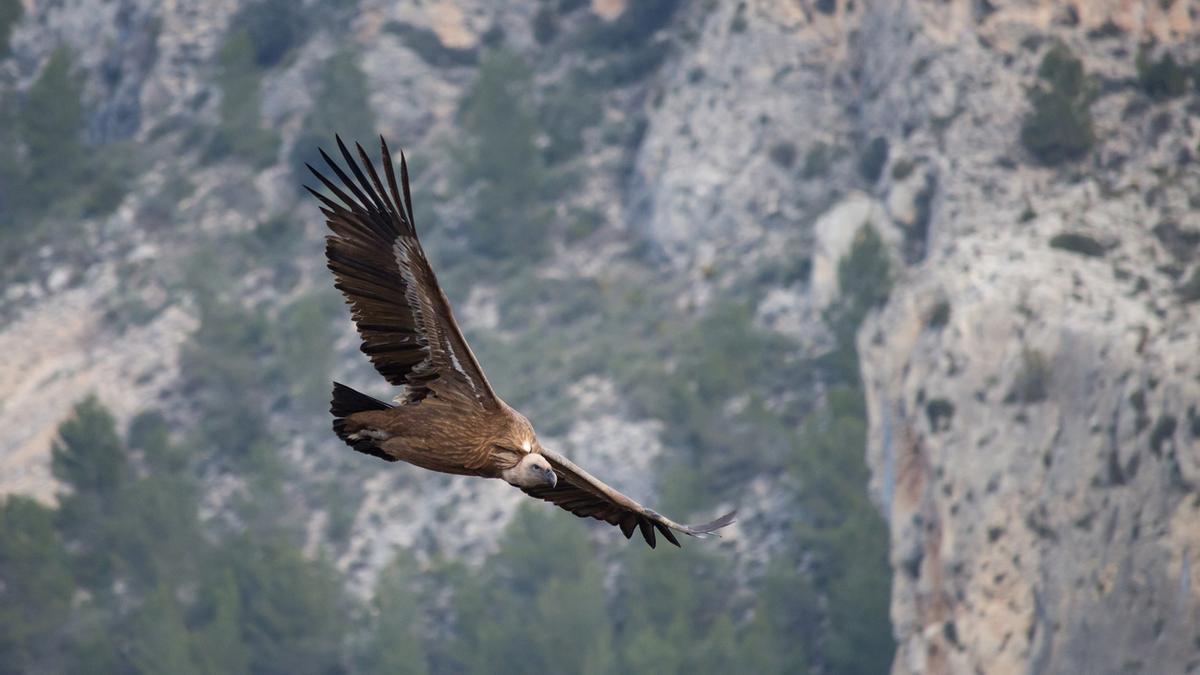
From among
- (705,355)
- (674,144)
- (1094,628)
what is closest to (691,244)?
(674,144)

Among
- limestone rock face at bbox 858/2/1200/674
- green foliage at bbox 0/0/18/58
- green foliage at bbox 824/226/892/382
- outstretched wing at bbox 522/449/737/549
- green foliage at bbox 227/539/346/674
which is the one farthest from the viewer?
green foliage at bbox 0/0/18/58

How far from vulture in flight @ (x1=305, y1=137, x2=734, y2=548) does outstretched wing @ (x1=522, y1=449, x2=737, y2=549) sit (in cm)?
64

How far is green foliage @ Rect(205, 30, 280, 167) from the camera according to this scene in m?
65.4

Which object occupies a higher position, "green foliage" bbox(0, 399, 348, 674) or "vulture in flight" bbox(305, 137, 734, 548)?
"green foliage" bbox(0, 399, 348, 674)

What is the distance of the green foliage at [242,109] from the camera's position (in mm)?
65375

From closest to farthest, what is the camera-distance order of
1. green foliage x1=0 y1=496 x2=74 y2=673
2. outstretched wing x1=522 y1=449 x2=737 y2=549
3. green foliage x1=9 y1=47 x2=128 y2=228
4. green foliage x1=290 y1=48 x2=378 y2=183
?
outstretched wing x1=522 y1=449 x2=737 y2=549
green foliage x1=0 y1=496 x2=74 y2=673
green foliage x1=9 y1=47 x2=128 y2=228
green foliage x1=290 y1=48 x2=378 y2=183

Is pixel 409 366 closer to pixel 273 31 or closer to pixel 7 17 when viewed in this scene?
pixel 273 31

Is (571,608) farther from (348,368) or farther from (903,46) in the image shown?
(903,46)

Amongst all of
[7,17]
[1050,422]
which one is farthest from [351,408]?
[7,17]

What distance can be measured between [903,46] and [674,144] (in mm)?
9854

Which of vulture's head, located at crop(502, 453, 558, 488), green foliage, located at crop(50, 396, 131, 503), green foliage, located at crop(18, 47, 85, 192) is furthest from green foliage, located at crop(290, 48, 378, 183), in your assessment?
vulture's head, located at crop(502, 453, 558, 488)

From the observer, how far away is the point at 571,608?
1684 inches

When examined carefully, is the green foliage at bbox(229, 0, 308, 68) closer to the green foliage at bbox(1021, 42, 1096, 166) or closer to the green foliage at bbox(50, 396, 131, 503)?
the green foliage at bbox(50, 396, 131, 503)

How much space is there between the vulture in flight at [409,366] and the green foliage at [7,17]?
207ft
